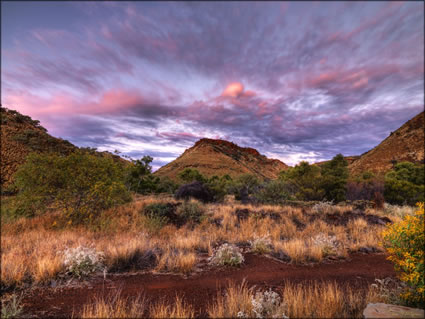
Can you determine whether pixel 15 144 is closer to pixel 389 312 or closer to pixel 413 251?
pixel 389 312

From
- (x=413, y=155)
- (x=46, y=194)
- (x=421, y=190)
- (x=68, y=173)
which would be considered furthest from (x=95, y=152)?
(x=413, y=155)

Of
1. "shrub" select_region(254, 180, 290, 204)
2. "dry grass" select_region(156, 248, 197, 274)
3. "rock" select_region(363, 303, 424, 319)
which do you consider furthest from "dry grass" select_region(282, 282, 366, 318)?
"shrub" select_region(254, 180, 290, 204)

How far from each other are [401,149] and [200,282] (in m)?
70.4

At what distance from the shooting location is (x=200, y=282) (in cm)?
488

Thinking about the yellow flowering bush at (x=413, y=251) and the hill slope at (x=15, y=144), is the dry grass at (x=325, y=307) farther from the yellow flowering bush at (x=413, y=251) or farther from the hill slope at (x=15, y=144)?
the hill slope at (x=15, y=144)

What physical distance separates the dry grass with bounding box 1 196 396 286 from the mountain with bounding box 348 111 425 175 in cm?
5152

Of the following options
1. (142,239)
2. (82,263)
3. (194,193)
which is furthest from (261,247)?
(194,193)

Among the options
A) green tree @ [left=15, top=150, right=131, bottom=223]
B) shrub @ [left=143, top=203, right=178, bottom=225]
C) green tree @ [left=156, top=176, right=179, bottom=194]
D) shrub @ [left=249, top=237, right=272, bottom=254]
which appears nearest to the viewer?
shrub @ [left=249, top=237, right=272, bottom=254]

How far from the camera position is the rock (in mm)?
2455

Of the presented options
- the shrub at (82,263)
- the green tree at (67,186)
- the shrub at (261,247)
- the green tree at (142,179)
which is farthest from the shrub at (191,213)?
the green tree at (142,179)

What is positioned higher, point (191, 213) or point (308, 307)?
point (191, 213)

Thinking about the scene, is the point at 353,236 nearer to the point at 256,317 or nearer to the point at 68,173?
the point at 256,317

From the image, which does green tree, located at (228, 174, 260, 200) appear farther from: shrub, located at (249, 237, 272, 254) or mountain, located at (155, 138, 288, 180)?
mountain, located at (155, 138, 288, 180)

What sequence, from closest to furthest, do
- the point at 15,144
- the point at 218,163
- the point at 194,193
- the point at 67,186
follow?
the point at 67,186 → the point at 194,193 → the point at 15,144 → the point at 218,163
